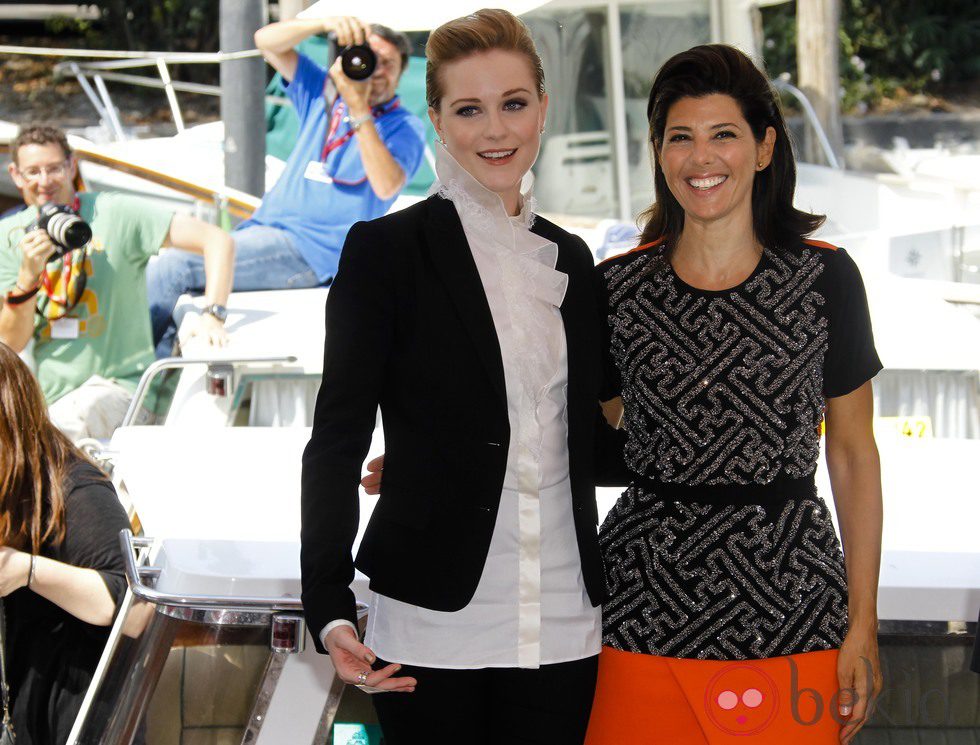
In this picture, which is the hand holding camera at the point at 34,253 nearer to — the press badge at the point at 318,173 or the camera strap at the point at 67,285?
the camera strap at the point at 67,285

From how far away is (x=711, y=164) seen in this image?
1512mm

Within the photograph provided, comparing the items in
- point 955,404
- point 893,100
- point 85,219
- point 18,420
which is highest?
point 893,100

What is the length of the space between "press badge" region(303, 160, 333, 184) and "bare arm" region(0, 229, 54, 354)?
0.91 meters

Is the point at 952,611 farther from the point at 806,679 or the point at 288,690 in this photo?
the point at 288,690

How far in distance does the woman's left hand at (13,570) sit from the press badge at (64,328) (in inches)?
83.8

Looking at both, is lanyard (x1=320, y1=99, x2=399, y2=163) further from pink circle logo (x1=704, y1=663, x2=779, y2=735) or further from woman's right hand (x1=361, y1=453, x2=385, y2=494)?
pink circle logo (x1=704, y1=663, x2=779, y2=735)

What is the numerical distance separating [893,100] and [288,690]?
17.9 metres

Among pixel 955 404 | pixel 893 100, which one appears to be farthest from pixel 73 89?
pixel 955 404

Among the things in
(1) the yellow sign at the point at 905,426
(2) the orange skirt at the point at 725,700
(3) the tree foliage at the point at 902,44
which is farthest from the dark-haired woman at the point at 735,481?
(3) the tree foliage at the point at 902,44

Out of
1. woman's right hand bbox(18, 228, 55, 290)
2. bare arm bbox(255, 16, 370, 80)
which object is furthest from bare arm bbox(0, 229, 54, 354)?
bare arm bbox(255, 16, 370, 80)

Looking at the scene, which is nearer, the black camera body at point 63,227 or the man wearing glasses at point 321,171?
the black camera body at point 63,227

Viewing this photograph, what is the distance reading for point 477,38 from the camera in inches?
56.1

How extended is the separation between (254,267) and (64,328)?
2.11 feet

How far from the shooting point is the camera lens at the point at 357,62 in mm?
3916
